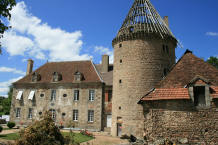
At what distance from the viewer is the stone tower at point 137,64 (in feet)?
52.0

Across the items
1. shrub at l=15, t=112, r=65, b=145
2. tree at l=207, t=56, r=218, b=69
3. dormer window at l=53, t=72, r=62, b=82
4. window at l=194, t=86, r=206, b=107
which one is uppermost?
tree at l=207, t=56, r=218, b=69

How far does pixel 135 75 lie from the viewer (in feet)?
53.3

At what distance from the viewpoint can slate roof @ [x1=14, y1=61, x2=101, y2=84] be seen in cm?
2323

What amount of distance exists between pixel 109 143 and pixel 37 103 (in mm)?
13922

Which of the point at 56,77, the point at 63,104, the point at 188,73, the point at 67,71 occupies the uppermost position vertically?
the point at 67,71

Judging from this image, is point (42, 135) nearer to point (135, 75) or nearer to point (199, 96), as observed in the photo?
point (199, 96)

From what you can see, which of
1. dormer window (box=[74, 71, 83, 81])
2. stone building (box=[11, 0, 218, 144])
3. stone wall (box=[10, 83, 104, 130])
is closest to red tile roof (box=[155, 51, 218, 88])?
stone building (box=[11, 0, 218, 144])

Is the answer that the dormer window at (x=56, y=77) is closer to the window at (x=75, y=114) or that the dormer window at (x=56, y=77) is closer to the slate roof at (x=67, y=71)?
the slate roof at (x=67, y=71)

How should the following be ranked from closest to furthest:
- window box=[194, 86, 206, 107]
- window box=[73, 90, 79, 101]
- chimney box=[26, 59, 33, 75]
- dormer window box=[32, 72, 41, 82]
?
window box=[194, 86, 206, 107] < window box=[73, 90, 79, 101] < dormer window box=[32, 72, 41, 82] < chimney box=[26, 59, 33, 75]

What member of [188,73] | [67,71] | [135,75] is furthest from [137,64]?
[67,71]

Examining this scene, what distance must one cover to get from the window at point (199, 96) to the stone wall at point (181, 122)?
320mm

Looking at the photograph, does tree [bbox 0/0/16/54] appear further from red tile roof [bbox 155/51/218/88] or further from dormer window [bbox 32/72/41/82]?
dormer window [bbox 32/72/41/82]

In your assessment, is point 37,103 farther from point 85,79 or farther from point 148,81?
point 148,81

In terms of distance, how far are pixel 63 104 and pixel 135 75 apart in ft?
35.6
